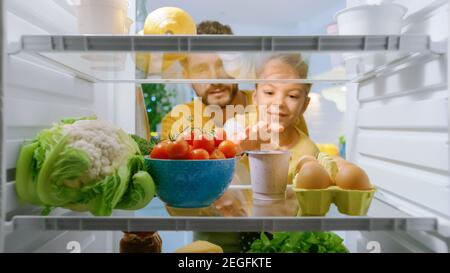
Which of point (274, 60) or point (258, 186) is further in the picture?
point (274, 60)

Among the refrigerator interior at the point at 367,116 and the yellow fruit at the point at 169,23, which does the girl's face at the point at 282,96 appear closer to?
the refrigerator interior at the point at 367,116

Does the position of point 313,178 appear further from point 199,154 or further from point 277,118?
point 277,118

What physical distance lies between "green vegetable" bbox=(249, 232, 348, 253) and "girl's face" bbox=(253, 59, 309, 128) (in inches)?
22.1

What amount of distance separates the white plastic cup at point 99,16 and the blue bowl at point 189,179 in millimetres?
366

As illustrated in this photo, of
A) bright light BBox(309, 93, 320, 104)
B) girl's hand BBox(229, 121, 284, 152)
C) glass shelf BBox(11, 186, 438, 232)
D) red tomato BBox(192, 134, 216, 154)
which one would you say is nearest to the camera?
glass shelf BBox(11, 186, 438, 232)

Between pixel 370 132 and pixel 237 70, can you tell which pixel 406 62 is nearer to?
pixel 370 132

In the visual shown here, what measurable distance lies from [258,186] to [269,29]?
86 cm

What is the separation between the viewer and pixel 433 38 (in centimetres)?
87

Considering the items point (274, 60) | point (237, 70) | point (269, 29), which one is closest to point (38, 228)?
point (237, 70)

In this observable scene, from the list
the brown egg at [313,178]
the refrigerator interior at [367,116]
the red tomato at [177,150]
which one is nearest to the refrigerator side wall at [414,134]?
the refrigerator interior at [367,116]

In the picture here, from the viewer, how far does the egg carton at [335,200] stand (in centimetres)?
91

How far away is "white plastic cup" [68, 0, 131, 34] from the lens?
0.96 m

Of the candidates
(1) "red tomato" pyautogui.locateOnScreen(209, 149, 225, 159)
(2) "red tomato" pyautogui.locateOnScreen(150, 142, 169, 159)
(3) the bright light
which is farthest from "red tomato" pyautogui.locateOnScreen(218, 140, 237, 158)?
(3) the bright light

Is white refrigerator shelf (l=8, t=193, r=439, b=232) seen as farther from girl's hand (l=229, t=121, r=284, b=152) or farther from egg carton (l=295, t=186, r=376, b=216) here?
girl's hand (l=229, t=121, r=284, b=152)
